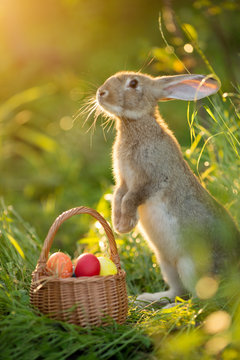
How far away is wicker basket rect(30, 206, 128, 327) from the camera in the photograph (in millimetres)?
2488

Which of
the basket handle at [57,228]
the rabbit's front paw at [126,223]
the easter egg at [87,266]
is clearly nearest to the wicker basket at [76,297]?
the basket handle at [57,228]

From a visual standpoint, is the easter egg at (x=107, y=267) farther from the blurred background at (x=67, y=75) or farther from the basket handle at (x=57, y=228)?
the blurred background at (x=67, y=75)

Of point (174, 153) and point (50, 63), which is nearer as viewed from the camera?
point (174, 153)

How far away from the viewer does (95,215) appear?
2803mm

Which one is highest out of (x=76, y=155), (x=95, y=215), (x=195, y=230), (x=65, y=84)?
(x=65, y=84)

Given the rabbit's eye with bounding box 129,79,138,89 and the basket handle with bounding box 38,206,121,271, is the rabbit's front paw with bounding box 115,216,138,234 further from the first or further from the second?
the rabbit's eye with bounding box 129,79,138,89

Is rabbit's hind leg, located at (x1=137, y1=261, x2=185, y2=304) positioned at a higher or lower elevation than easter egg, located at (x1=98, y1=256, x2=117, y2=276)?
lower

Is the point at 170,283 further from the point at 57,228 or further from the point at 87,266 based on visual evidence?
the point at 57,228

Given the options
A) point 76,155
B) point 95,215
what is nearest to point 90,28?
point 76,155

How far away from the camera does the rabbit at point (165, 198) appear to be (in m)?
3.14

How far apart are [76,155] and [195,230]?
159 inches

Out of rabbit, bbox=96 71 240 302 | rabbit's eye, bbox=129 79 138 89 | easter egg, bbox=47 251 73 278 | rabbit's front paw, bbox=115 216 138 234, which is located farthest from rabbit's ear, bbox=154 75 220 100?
easter egg, bbox=47 251 73 278

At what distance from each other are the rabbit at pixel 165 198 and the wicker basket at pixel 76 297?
62 cm

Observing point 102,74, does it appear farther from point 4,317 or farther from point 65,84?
point 4,317
